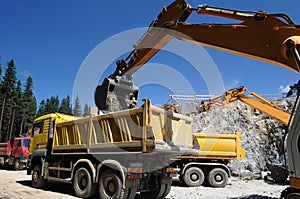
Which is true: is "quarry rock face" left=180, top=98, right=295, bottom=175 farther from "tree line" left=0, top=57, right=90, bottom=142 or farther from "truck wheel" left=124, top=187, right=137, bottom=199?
"tree line" left=0, top=57, right=90, bottom=142

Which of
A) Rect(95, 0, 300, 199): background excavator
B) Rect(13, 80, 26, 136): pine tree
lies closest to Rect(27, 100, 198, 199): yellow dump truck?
Rect(95, 0, 300, 199): background excavator

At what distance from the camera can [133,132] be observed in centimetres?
727

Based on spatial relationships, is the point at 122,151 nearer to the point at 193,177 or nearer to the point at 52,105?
the point at 193,177

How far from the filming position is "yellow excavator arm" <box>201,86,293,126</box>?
1277 cm

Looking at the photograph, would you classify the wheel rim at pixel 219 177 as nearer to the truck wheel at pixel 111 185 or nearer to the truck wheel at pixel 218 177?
the truck wheel at pixel 218 177

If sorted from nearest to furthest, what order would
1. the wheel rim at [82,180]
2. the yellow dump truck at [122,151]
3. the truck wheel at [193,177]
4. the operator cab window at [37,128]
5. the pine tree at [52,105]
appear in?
the yellow dump truck at [122,151] < the wheel rim at [82,180] < the operator cab window at [37,128] < the truck wheel at [193,177] < the pine tree at [52,105]

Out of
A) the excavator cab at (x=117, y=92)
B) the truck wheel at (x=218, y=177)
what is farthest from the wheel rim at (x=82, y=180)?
the truck wheel at (x=218, y=177)

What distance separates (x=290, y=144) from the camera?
430 cm

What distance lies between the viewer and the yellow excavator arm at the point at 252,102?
12.8 metres

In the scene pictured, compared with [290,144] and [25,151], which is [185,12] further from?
[25,151]

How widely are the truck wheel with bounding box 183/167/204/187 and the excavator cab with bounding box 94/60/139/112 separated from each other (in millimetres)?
6007

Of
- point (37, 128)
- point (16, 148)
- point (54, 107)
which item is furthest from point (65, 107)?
point (37, 128)

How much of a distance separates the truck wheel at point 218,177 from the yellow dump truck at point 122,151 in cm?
519

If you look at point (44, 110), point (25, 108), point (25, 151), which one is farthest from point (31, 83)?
point (25, 151)
